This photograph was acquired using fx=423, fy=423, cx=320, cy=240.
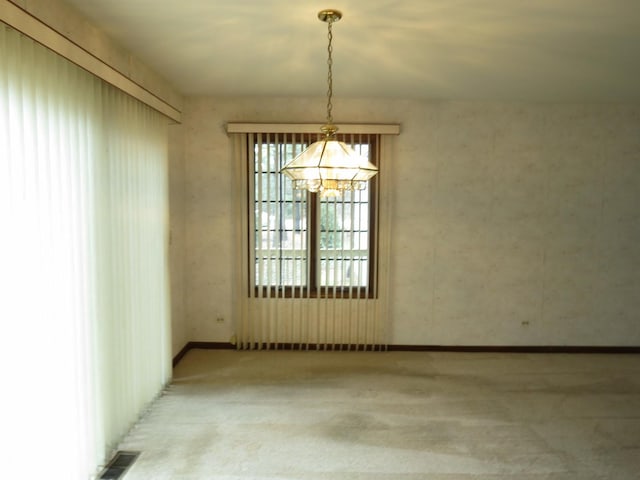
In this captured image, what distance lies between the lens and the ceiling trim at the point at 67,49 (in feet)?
5.86

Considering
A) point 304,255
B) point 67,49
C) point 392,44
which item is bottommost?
point 304,255

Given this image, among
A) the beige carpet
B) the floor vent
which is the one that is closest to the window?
the beige carpet

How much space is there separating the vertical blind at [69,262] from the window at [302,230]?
1388 millimetres

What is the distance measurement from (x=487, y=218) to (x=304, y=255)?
205 centimetres

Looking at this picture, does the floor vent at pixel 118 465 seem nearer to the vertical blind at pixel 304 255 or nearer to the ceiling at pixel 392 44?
the vertical blind at pixel 304 255

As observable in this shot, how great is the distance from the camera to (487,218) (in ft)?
15.2

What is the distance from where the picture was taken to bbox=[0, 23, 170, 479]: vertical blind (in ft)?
6.15

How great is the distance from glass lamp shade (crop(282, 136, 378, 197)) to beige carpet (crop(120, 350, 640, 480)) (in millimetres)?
1734

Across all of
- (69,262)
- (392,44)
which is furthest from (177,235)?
(392,44)

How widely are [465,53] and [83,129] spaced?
2.61 meters

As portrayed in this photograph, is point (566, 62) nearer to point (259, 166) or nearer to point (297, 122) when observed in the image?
Answer: point (297, 122)

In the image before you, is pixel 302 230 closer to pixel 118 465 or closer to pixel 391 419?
pixel 391 419

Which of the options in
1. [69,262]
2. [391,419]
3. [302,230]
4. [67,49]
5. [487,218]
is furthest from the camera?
[487,218]

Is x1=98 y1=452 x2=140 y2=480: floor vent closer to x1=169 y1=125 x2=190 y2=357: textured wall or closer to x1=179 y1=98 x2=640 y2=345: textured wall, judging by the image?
x1=169 y1=125 x2=190 y2=357: textured wall
